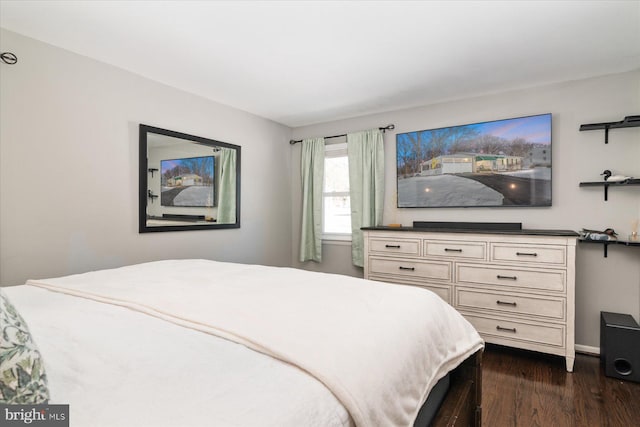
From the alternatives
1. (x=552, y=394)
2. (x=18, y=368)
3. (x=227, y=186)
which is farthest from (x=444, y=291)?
(x=18, y=368)

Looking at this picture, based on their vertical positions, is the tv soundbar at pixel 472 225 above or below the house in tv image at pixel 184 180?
below

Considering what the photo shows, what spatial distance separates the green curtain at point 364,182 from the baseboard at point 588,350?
6.95ft

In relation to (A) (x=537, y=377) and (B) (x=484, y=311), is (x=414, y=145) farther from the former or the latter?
(A) (x=537, y=377)

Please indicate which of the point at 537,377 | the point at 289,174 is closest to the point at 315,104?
the point at 289,174

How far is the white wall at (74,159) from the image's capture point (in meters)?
2.16

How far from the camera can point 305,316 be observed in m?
1.14

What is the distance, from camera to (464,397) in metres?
1.43

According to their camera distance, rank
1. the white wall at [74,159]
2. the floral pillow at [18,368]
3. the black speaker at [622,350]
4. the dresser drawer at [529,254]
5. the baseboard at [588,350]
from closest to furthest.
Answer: the floral pillow at [18,368]
the white wall at [74,159]
the black speaker at [622,350]
the dresser drawer at [529,254]
the baseboard at [588,350]

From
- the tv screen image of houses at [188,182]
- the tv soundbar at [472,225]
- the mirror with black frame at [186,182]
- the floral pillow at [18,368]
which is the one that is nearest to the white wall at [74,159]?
the mirror with black frame at [186,182]

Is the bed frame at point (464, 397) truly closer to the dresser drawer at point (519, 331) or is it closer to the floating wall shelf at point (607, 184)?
the dresser drawer at point (519, 331)

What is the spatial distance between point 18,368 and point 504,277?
3009 millimetres

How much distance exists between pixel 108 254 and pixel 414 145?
311 centimetres

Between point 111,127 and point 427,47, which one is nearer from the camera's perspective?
point 427,47

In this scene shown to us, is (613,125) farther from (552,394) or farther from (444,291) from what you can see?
(552,394)
